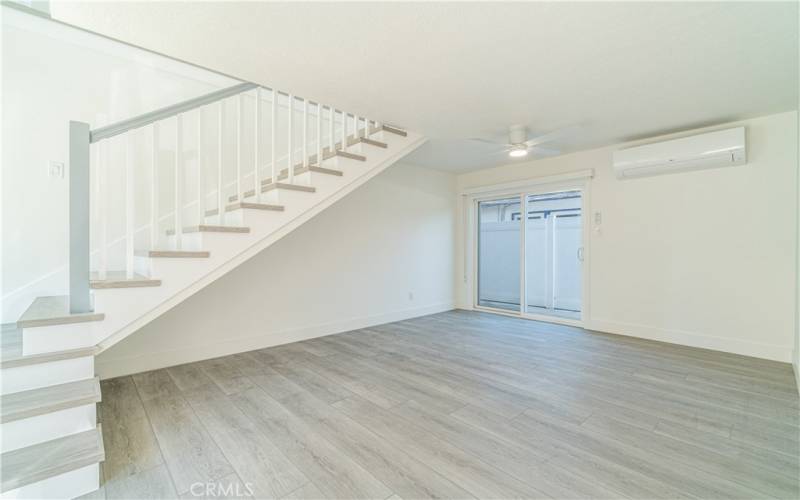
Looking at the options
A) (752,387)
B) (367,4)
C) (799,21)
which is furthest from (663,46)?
(752,387)

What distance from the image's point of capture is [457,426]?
2.14 metres

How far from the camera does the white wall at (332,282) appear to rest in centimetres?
335

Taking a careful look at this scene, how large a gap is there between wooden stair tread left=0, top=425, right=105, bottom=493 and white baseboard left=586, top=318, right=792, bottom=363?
5.01 meters

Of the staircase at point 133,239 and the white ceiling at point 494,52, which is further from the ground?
the white ceiling at point 494,52

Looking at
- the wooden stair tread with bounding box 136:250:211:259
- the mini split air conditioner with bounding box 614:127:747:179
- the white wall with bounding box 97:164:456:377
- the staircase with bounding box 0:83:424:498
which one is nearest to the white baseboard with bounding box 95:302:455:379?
the white wall with bounding box 97:164:456:377

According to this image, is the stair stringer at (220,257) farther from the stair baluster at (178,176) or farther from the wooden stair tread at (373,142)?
the stair baluster at (178,176)

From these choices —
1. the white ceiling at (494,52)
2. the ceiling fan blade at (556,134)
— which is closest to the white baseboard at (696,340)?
the white ceiling at (494,52)

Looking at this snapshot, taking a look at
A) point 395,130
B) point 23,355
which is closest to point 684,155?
point 395,130

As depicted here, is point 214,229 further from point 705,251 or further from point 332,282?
point 705,251

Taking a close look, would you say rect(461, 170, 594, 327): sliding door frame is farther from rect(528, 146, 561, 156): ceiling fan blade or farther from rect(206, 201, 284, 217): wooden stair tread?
rect(206, 201, 284, 217): wooden stair tread

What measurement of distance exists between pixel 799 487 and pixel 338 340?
3678mm

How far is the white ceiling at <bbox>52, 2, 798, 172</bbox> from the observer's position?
1857 mm

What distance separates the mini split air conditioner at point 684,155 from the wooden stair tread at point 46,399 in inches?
203

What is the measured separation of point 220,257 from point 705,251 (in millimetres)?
4917
